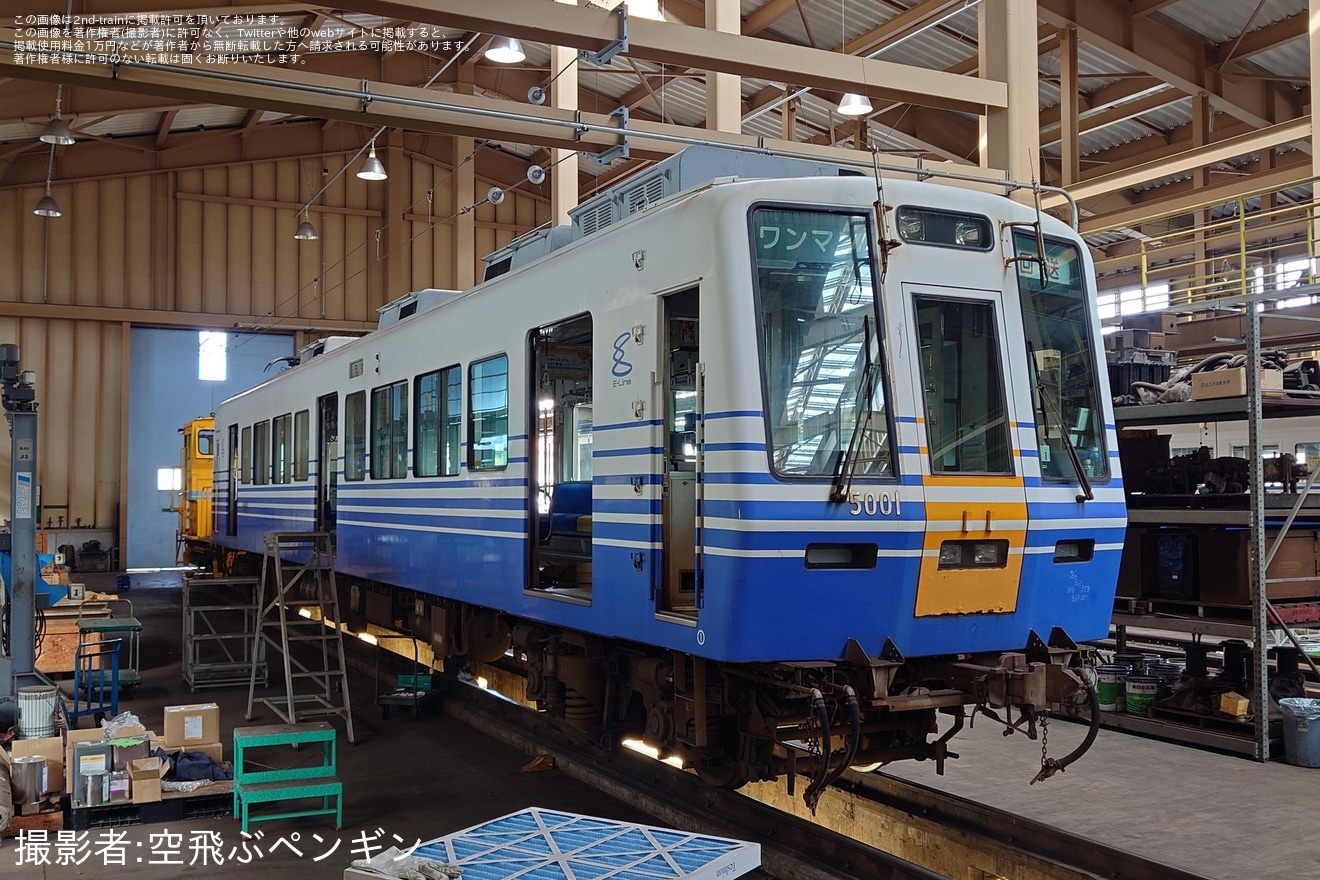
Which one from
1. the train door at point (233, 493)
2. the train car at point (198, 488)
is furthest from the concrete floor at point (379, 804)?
the train car at point (198, 488)

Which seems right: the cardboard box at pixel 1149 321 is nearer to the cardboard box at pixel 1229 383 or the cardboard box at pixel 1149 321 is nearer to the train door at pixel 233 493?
the cardboard box at pixel 1229 383

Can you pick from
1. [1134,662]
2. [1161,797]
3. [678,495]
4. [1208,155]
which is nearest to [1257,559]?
[1134,662]

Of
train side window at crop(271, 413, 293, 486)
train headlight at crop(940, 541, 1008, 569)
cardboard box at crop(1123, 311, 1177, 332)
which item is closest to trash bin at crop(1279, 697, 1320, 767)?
train headlight at crop(940, 541, 1008, 569)

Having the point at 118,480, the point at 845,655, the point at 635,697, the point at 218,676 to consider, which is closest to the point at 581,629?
the point at 635,697

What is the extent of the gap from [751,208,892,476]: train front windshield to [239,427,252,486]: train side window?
41.2 ft

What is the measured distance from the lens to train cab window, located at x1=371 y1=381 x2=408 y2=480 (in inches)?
379

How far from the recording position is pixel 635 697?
679 centimetres

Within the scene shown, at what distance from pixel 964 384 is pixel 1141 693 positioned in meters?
4.72

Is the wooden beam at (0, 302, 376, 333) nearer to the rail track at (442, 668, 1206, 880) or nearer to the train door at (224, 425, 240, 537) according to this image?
the train door at (224, 425, 240, 537)

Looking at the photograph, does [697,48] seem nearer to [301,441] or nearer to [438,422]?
[438,422]

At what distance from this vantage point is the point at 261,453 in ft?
50.8

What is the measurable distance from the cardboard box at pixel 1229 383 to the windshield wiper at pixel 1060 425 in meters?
3.39

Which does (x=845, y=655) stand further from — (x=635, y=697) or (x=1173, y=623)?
(x=1173, y=623)

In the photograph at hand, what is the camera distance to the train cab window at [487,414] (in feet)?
24.5
